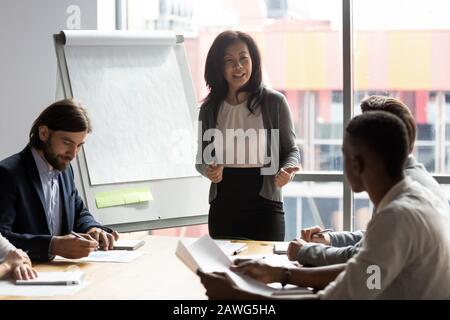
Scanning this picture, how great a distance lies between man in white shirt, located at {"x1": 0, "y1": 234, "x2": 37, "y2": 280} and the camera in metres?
2.24

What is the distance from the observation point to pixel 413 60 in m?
4.30

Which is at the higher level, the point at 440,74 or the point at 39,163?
the point at 440,74

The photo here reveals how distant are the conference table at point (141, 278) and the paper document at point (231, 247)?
0.07ft

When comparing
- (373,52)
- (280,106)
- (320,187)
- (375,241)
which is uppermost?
(373,52)

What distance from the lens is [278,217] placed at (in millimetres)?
3342

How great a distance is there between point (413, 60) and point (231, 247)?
216 centimetres

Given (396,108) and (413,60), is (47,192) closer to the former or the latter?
(396,108)

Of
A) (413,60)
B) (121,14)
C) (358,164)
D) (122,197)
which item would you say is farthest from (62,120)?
(413,60)

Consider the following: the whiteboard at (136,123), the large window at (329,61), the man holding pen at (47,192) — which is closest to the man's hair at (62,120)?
the man holding pen at (47,192)

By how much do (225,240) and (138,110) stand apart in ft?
4.36

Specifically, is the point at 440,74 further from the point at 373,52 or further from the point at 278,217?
the point at 278,217

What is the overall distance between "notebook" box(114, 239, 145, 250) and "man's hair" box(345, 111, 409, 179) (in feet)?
4.57

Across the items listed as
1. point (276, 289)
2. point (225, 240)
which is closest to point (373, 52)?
point (225, 240)

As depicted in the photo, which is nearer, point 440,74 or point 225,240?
point 225,240
